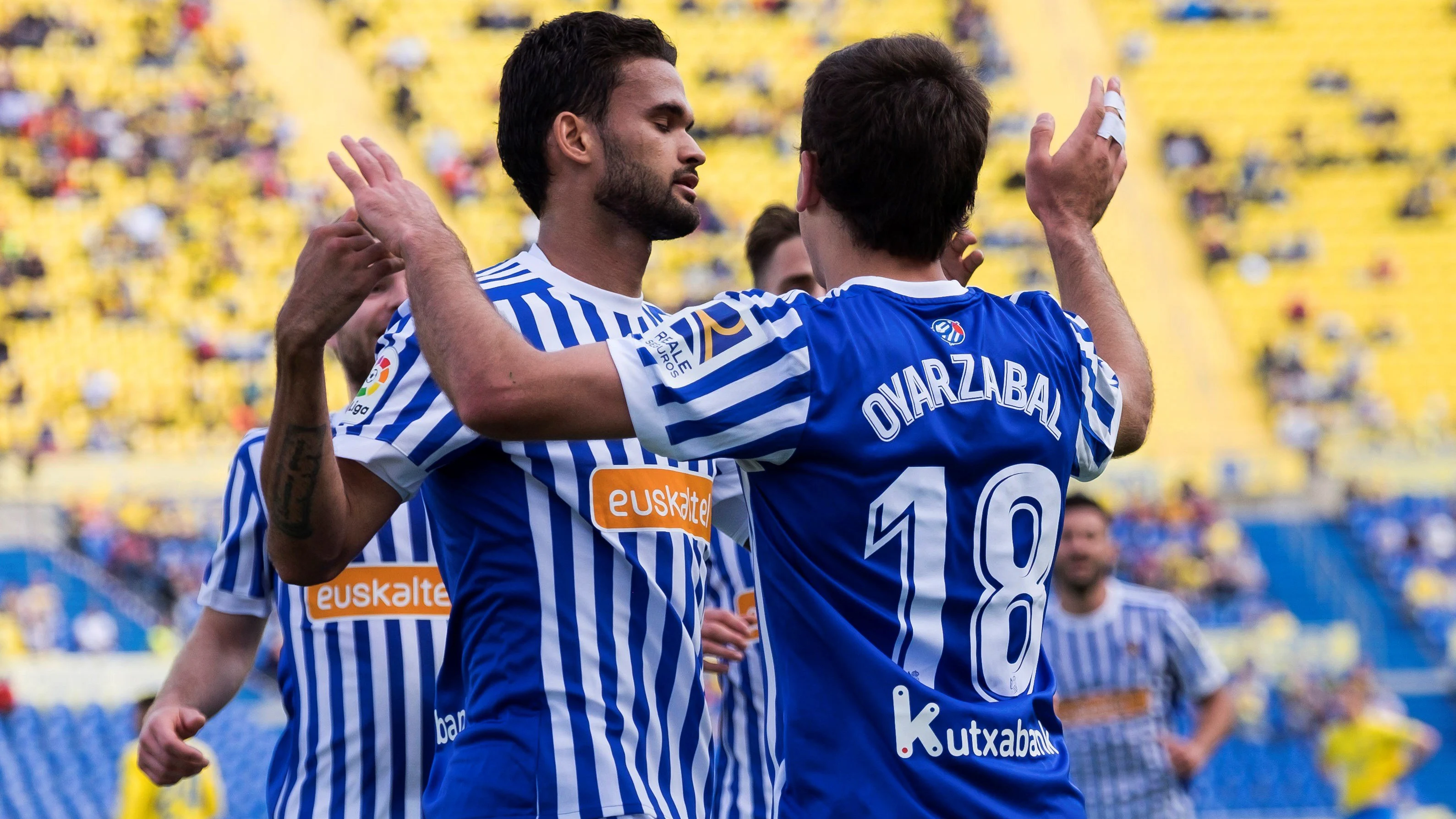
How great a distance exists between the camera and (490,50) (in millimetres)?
30469

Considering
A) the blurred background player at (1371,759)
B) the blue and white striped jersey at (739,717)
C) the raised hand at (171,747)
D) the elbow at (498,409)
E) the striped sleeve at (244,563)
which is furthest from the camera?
the blurred background player at (1371,759)

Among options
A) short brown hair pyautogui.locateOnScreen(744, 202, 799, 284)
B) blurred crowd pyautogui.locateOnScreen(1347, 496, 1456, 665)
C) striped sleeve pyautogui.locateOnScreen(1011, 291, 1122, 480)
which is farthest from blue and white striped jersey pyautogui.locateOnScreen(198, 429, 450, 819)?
blurred crowd pyautogui.locateOnScreen(1347, 496, 1456, 665)

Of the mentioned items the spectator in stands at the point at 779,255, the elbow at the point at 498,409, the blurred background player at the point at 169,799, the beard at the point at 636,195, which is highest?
the spectator in stands at the point at 779,255

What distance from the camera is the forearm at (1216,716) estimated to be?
23.9ft

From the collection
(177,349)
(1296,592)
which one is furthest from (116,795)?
(1296,592)

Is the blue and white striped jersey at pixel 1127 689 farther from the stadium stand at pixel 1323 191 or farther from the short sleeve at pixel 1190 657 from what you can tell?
the stadium stand at pixel 1323 191

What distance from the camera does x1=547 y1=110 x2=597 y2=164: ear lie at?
10.9 ft

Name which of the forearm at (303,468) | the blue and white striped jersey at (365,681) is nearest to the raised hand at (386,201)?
the forearm at (303,468)

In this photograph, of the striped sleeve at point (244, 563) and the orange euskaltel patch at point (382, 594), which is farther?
the striped sleeve at point (244, 563)

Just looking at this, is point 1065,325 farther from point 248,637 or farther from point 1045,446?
point 248,637

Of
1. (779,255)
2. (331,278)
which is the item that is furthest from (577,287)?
(779,255)

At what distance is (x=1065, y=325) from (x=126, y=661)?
1451 cm

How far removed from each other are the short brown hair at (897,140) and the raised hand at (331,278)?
28.7 inches

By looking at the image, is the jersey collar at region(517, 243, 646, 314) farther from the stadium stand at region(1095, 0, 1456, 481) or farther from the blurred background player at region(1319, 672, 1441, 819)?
the stadium stand at region(1095, 0, 1456, 481)
